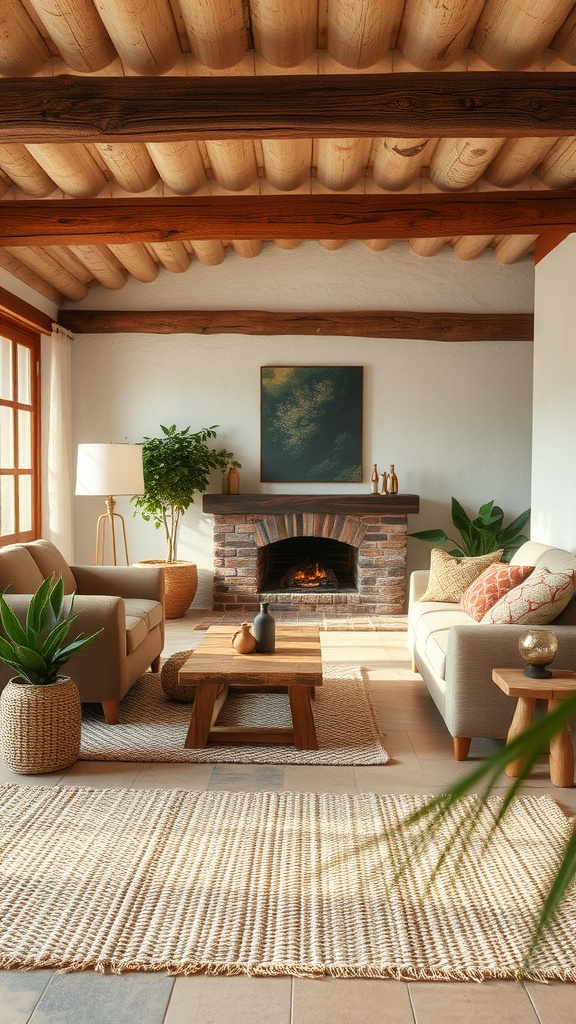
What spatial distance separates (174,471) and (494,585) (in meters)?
3.30

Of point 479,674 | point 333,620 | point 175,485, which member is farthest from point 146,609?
point 333,620

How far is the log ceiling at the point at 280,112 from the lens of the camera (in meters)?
3.46

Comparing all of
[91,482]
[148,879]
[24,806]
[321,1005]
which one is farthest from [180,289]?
[321,1005]

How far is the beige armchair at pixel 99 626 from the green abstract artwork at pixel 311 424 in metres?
2.80

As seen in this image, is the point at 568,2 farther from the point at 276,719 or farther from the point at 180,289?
the point at 180,289

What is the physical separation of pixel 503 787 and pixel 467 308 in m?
5.03

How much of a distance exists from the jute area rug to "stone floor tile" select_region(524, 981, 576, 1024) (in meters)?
0.03

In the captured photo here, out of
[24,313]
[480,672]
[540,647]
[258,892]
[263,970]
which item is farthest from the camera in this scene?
[24,313]

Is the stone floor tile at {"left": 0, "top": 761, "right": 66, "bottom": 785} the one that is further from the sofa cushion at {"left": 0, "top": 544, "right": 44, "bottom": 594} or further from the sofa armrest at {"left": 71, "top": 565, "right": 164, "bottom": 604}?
the sofa armrest at {"left": 71, "top": 565, "right": 164, "bottom": 604}

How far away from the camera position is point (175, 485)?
689cm

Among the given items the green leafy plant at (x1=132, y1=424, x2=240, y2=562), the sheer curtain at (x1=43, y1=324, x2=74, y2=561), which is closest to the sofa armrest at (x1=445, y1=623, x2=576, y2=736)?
the green leafy plant at (x1=132, y1=424, x2=240, y2=562)

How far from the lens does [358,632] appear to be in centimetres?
639

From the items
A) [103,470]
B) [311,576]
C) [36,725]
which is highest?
[103,470]

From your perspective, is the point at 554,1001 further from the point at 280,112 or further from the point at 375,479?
the point at 375,479
